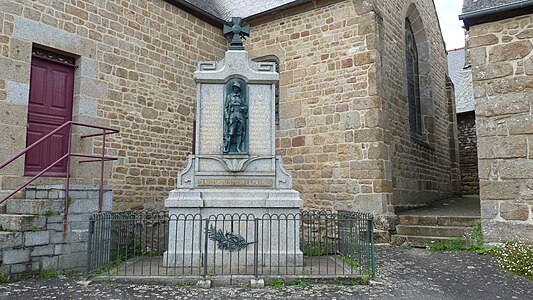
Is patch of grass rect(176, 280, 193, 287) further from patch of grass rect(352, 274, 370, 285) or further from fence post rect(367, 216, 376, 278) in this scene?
fence post rect(367, 216, 376, 278)

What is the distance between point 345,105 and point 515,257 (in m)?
4.44

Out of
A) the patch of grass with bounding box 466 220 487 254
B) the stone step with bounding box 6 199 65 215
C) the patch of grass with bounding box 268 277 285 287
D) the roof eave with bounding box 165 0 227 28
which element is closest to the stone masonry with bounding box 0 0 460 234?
the roof eave with bounding box 165 0 227 28

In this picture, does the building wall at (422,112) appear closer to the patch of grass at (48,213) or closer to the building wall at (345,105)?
the building wall at (345,105)

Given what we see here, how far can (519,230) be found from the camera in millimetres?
6340

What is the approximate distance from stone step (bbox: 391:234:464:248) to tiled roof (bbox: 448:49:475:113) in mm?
10825

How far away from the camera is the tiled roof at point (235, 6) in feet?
34.5

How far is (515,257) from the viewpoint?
5.93m

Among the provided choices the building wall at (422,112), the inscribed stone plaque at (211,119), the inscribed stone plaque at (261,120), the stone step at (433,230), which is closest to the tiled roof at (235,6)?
the building wall at (422,112)

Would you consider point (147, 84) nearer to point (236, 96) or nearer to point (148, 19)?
point (148, 19)

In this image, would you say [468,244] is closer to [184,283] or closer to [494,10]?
[494,10]

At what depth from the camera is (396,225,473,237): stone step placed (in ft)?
24.1

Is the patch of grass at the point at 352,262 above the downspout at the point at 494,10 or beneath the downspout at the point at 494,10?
beneath

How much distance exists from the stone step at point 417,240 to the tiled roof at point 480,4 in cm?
404

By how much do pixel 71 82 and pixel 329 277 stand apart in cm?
602
